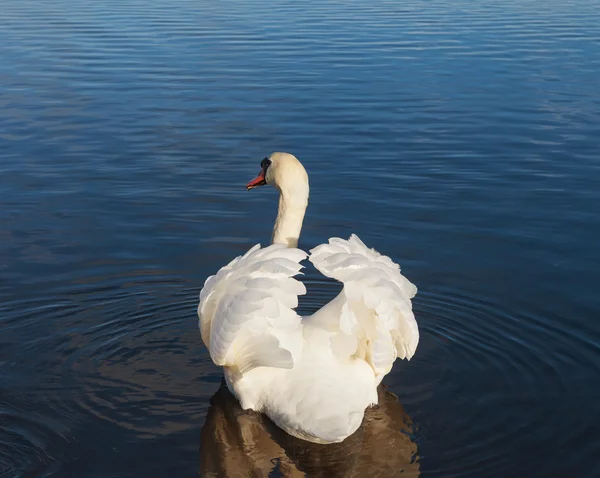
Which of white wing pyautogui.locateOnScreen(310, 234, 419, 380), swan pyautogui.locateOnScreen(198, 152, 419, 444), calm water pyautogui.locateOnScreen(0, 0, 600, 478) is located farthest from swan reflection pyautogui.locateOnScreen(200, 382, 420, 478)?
white wing pyautogui.locateOnScreen(310, 234, 419, 380)

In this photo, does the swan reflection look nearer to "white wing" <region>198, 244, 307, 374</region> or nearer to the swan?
the swan

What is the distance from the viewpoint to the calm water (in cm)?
680

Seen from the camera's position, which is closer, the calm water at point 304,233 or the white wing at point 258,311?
the white wing at point 258,311

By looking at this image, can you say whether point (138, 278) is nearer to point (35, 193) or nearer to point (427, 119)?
point (35, 193)

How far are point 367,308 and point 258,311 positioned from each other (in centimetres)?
76

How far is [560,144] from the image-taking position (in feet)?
47.7

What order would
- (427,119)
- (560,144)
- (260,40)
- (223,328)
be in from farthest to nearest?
(260,40) < (427,119) < (560,144) < (223,328)

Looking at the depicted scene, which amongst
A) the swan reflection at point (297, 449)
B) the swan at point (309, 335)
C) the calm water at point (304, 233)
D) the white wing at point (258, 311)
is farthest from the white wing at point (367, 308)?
the calm water at point (304, 233)

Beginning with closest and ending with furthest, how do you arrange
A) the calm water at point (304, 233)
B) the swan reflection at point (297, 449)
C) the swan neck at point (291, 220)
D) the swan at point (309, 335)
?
the swan at point (309, 335), the swan reflection at point (297, 449), the calm water at point (304, 233), the swan neck at point (291, 220)

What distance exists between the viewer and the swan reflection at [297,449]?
6445 mm

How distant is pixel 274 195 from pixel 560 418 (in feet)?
20.1

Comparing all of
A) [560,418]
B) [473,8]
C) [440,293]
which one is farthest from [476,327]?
[473,8]

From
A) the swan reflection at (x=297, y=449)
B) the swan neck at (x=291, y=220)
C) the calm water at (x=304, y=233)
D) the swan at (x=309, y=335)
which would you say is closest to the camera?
the swan at (x=309, y=335)

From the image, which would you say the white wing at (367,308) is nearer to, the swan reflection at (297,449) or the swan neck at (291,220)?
the swan reflection at (297,449)
